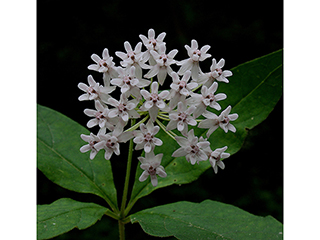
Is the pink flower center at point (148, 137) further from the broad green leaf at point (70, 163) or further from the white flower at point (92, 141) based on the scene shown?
the broad green leaf at point (70, 163)

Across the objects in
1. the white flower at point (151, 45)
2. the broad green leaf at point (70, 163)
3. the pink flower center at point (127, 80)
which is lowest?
the broad green leaf at point (70, 163)

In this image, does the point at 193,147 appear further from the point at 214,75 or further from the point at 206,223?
the point at 206,223

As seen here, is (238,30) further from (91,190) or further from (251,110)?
(91,190)

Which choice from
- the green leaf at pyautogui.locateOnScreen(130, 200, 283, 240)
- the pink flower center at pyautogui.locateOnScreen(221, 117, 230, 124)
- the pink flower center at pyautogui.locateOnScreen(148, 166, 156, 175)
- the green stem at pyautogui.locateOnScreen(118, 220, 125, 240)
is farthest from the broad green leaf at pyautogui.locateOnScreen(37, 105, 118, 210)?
the pink flower center at pyautogui.locateOnScreen(221, 117, 230, 124)

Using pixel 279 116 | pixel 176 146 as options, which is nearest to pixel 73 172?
pixel 176 146

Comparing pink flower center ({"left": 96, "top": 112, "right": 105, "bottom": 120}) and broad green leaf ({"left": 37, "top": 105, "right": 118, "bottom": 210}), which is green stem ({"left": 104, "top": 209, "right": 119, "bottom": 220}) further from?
pink flower center ({"left": 96, "top": 112, "right": 105, "bottom": 120})

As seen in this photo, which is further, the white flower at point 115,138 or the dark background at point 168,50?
the dark background at point 168,50

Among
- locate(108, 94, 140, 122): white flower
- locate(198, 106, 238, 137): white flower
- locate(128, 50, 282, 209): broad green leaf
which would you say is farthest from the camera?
locate(128, 50, 282, 209): broad green leaf

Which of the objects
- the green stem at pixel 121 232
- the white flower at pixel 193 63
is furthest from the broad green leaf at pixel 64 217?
the white flower at pixel 193 63
